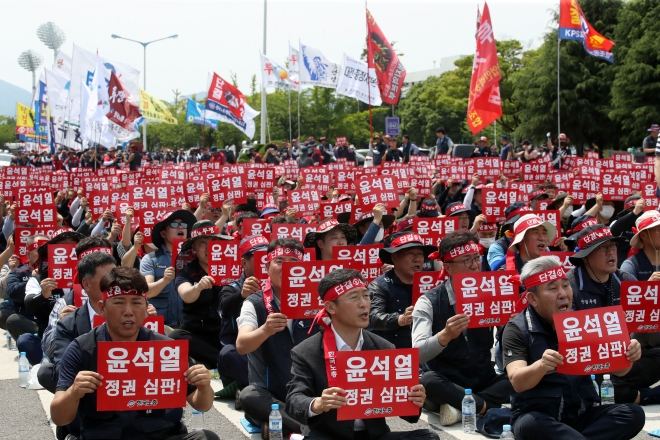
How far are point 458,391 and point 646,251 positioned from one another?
2310 millimetres

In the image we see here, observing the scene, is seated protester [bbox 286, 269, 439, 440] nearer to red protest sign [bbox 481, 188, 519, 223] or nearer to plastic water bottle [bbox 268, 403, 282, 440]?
plastic water bottle [bbox 268, 403, 282, 440]

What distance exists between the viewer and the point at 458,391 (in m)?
7.11

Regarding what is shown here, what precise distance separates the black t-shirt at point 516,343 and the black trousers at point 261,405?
179 centimetres

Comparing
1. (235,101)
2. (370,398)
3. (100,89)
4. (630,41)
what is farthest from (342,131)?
(370,398)

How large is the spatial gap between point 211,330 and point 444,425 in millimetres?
2578

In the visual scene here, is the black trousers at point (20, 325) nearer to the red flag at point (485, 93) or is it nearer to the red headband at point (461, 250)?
the red headband at point (461, 250)

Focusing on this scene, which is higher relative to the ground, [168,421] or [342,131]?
[342,131]

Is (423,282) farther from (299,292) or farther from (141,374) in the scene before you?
(141,374)

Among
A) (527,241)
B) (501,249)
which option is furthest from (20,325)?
(527,241)

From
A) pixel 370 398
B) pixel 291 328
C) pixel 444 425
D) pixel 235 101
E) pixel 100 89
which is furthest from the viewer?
pixel 235 101

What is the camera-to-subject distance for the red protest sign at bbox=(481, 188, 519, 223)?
43.0 ft

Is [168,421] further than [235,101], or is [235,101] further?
[235,101]

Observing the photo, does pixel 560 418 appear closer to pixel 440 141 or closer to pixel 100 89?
pixel 440 141

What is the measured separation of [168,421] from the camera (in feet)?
17.6
